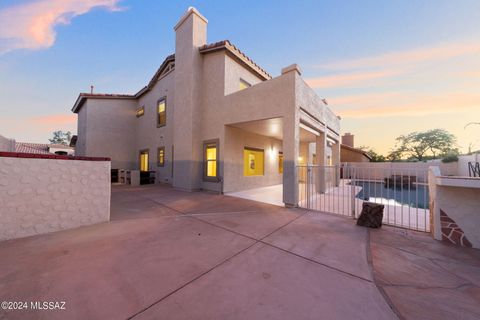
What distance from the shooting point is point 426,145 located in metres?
30.8

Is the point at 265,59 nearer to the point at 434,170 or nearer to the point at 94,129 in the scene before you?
the point at 434,170

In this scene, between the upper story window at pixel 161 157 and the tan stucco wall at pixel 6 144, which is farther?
the upper story window at pixel 161 157

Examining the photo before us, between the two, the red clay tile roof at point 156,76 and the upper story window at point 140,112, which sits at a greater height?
the red clay tile roof at point 156,76

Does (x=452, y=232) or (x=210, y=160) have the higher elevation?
(x=210, y=160)

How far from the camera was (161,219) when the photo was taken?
4641 mm

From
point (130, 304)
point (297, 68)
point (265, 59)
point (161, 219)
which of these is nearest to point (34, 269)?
point (130, 304)

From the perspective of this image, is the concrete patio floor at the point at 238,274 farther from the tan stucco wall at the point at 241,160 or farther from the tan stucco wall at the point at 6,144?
the tan stucco wall at the point at 6,144

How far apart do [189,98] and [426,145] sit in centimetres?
4242

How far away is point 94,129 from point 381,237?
66.0 ft

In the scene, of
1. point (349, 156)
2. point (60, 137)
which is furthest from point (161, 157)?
point (60, 137)

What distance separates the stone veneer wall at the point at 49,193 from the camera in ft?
10.5

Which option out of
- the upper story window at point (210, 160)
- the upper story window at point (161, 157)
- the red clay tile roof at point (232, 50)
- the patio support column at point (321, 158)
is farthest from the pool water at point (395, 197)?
the upper story window at point (161, 157)

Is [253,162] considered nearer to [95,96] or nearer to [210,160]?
[210,160]

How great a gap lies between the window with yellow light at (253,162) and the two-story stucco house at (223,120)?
0.06 meters
